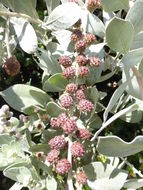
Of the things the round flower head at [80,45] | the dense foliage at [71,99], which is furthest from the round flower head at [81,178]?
the round flower head at [80,45]

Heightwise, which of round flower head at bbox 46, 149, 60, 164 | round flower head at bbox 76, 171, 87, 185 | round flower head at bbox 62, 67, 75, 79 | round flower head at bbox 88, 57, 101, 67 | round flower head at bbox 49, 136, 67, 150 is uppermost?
round flower head at bbox 88, 57, 101, 67

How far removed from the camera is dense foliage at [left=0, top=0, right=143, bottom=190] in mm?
780

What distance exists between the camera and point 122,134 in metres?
1.58

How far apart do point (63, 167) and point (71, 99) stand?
139 mm

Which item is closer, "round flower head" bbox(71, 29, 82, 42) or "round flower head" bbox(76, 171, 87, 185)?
"round flower head" bbox(76, 171, 87, 185)

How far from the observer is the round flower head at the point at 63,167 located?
76 cm

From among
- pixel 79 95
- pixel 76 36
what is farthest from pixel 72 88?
pixel 76 36

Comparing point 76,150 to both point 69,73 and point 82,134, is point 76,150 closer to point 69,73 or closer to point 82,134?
point 82,134

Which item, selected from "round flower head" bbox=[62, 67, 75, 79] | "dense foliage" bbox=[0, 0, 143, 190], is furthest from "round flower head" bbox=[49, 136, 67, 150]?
"round flower head" bbox=[62, 67, 75, 79]

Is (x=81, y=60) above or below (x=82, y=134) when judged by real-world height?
above

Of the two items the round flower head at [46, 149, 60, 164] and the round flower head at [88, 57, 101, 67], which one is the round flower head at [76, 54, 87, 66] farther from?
the round flower head at [46, 149, 60, 164]

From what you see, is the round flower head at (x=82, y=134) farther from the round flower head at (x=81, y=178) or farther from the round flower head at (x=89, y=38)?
the round flower head at (x=89, y=38)

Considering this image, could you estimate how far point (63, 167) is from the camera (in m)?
0.76

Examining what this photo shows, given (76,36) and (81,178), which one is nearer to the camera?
(81,178)
